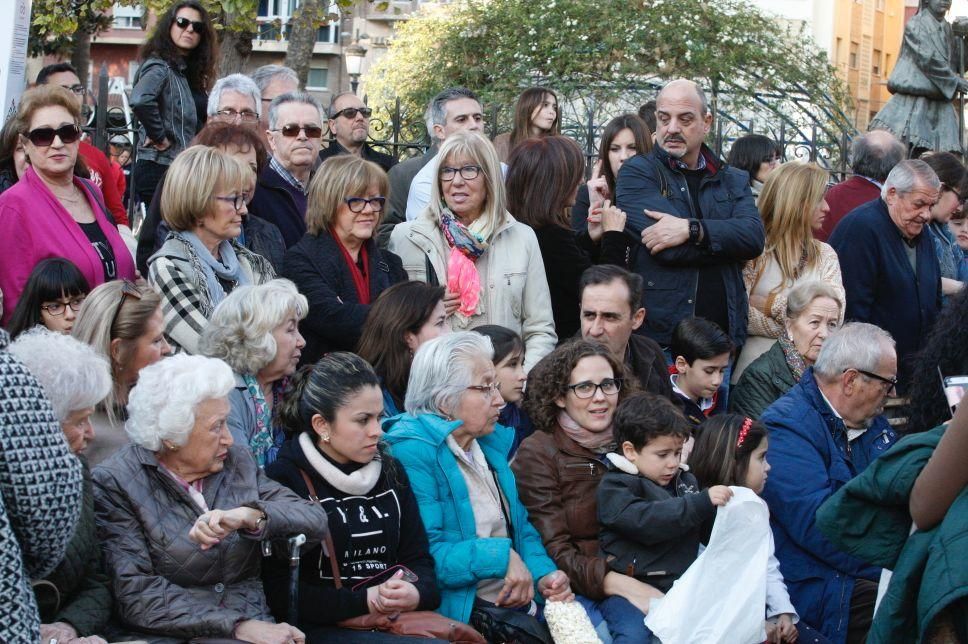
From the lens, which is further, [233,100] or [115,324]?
[233,100]

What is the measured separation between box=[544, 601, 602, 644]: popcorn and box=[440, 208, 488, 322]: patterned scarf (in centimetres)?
173

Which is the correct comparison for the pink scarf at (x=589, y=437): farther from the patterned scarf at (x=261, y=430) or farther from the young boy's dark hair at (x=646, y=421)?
the patterned scarf at (x=261, y=430)

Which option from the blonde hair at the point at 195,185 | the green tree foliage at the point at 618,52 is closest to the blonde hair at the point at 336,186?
the blonde hair at the point at 195,185

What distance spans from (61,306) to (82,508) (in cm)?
140

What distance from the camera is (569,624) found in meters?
5.19

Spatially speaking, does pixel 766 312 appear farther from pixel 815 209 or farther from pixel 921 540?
pixel 921 540

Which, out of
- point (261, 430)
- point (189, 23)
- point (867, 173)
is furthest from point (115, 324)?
point (867, 173)

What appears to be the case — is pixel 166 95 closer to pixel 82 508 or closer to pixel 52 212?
pixel 52 212

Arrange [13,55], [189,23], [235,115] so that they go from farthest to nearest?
1. [189,23]
2. [235,115]
3. [13,55]

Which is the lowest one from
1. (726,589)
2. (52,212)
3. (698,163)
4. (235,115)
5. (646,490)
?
(726,589)

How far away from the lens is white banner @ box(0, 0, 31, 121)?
21.0 feet

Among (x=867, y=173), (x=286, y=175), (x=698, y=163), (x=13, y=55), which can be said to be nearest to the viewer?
(x=13, y=55)

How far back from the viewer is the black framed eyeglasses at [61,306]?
5.23 metres

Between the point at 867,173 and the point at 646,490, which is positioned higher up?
the point at 867,173
